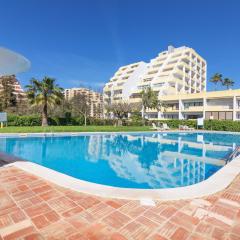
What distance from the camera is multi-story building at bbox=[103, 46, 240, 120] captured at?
35.0 metres

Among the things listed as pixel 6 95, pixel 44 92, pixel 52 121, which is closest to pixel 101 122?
pixel 52 121

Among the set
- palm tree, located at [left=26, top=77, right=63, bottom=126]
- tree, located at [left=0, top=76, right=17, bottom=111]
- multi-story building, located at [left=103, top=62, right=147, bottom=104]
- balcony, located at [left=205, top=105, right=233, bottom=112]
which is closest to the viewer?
Result: palm tree, located at [left=26, top=77, right=63, bottom=126]

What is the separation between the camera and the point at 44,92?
992 inches

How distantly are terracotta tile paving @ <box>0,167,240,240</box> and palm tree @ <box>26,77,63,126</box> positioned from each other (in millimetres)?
22845

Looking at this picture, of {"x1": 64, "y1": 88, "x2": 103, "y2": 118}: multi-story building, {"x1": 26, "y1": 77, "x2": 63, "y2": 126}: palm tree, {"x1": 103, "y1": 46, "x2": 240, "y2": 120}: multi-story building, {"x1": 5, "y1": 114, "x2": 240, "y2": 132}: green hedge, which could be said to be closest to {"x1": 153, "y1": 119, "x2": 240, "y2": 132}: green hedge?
{"x1": 5, "y1": 114, "x2": 240, "y2": 132}: green hedge

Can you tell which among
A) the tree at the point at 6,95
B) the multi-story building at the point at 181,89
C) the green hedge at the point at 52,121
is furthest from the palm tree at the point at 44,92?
the multi-story building at the point at 181,89

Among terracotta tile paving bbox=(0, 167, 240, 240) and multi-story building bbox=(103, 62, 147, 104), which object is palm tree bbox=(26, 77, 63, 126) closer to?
terracotta tile paving bbox=(0, 167, 240, 240)

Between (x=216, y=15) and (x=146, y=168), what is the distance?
1690 cm

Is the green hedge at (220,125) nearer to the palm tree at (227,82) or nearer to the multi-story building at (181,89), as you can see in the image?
the multi-story building at (181,89)

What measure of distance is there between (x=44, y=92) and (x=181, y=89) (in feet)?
130

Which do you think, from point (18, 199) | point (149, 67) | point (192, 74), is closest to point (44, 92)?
point (18, 199)

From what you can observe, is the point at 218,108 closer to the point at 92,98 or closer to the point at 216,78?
the point at 216,78

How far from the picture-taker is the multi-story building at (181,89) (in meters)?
35.0

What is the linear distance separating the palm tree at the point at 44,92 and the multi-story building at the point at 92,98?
17.5 meters
